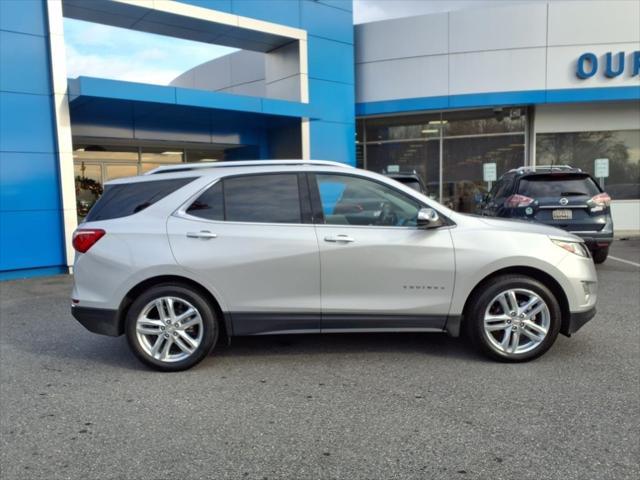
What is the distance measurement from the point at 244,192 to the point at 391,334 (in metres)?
2.20

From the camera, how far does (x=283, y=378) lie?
4.38 m

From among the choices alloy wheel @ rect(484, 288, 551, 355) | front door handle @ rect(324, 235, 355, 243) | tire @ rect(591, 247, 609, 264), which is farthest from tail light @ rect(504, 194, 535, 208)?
front door handle @ rect(324, 235, 355, 243)

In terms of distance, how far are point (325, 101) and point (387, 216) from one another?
32.3 feet

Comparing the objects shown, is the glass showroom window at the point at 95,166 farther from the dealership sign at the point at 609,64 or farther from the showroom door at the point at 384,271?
A: the dealership sign at the point at 609,64

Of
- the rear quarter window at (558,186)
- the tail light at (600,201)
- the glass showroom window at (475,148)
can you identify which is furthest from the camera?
the glass showroom window at (475,148)

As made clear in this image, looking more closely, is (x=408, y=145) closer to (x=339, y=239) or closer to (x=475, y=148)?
(x=475, y=148)

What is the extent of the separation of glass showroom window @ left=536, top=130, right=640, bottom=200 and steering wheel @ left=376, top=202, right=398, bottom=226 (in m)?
13.1

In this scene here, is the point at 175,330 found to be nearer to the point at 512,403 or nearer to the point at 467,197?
the point at 512,403

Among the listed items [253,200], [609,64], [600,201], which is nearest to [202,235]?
[253,200]

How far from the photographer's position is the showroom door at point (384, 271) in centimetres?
447

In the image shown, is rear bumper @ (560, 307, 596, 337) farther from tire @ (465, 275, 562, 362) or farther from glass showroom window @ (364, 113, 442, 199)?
glass showroom window @ (364, 113, 442, 199)

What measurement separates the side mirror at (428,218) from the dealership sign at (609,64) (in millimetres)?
12730

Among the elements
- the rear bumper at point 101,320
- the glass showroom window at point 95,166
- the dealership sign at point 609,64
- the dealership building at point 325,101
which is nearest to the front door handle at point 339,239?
the rear bumper at point 101,320

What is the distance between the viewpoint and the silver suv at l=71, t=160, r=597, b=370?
4465 millimetres
